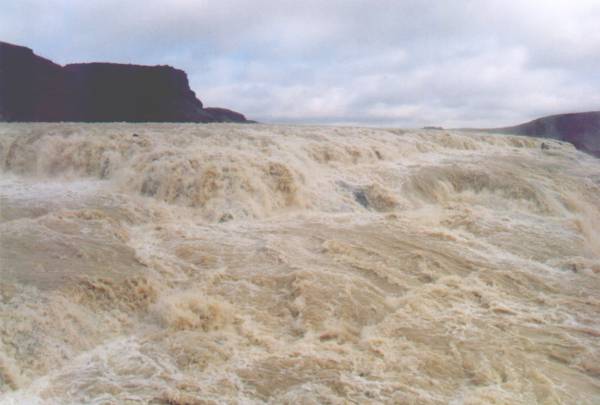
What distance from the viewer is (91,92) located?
41156 mm

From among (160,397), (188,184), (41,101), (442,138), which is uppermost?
(41,101)

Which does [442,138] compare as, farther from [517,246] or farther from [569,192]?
[517,246]

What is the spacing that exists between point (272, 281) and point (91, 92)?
39793mm

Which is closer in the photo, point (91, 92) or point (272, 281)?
point (272, 281)

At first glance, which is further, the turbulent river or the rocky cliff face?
the rocky cliff face

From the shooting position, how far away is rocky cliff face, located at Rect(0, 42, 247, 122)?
34500 mm

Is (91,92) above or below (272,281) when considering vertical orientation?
above

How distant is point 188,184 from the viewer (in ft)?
28.8

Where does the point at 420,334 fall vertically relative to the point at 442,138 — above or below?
below

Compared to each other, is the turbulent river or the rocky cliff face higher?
the rocky cliff face

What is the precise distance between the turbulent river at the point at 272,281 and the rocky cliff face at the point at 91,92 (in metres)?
27.3

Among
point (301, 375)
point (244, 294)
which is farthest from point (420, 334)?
point (244, 294)

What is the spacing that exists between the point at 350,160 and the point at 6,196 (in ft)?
23.0

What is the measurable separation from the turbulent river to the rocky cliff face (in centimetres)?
2729
